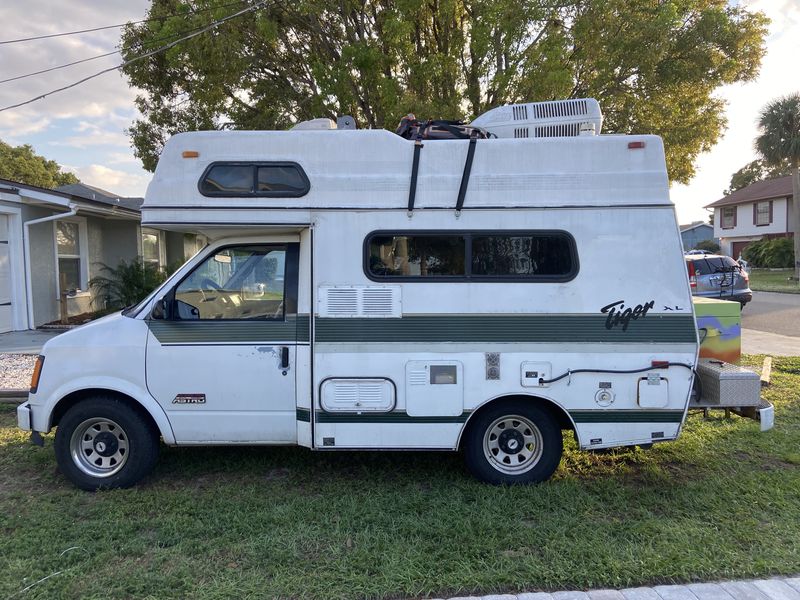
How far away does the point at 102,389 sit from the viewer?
446cm

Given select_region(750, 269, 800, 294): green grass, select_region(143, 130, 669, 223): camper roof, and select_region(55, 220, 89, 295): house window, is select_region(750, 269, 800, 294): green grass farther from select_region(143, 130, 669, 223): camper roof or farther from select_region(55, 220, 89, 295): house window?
select_region(55, 220, 89, 295): house window

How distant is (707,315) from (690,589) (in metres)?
2.63

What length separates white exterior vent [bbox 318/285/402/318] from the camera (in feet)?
14.4

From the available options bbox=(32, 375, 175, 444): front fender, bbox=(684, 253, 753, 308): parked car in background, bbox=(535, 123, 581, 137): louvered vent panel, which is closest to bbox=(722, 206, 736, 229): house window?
bbox=(684, 253, 753, 308): parked car in background

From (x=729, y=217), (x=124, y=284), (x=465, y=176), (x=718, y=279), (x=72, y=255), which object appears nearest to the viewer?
(x=465, y=176)

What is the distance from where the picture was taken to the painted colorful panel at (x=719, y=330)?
509 cm

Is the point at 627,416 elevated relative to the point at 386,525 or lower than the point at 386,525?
elevated

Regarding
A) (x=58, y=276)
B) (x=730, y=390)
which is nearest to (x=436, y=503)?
(x=730, y=390)

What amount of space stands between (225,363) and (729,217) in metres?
49.3

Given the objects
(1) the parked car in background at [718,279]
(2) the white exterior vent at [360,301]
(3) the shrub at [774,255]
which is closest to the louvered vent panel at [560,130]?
(2) the white exterior vent at [360,301]

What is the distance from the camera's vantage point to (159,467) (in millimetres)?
5059

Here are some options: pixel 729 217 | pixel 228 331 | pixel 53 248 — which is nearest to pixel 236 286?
pixel 228 331

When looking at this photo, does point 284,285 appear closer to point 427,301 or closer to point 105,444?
point 427,301

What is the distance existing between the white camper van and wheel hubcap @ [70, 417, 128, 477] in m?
0.18
